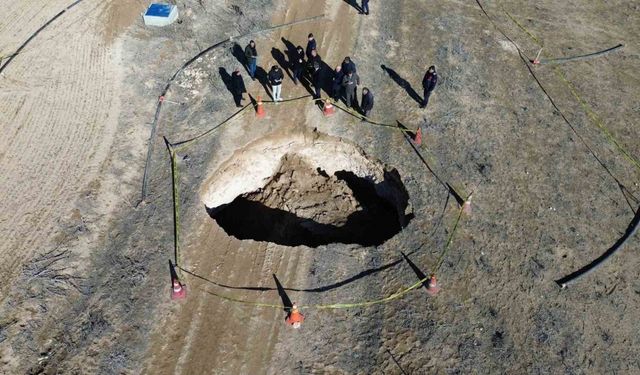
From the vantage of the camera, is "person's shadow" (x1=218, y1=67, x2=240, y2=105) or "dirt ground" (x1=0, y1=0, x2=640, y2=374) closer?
"dirt ground" (x1=0, y1=0, x2=640, y2=374)

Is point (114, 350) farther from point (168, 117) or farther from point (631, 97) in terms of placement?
point (631, 97)

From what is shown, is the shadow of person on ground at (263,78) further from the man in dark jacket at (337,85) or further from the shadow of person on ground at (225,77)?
the man in dark jacket at (337,85)

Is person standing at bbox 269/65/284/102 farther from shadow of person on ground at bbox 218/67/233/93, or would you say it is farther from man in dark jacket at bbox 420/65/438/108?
man in dark jacket at bbox 420/65/438/108

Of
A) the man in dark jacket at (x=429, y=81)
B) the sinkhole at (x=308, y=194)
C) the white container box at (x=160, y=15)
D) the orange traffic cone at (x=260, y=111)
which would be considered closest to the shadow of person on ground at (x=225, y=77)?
the orange traffic cone at (x=260, y=111)

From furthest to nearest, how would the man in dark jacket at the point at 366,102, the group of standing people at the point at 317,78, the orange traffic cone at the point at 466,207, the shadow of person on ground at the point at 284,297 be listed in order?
the group of standing people at the point at 317,78 < the man in dark jacket at the point at 366,102 < the orange traffic cone at the point at 466,207 < the shadow of person on ground at the point at 284,297

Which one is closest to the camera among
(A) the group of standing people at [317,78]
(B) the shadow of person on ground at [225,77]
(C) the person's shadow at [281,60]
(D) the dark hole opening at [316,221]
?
(D) the dark hole opening at [316,221]

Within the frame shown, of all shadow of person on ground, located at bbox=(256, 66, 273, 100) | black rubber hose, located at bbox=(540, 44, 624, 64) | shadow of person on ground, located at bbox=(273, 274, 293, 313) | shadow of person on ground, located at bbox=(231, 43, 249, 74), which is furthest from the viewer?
black rubber hose, located at bbox=(540, 44, 624, 64)

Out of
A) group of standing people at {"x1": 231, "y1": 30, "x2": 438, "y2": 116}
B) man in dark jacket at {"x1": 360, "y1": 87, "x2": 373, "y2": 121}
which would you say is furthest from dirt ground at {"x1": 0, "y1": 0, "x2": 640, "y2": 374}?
man in dark jacket at {"x1": 360, "y1": 87, "x2": 373, "y2": 121}
